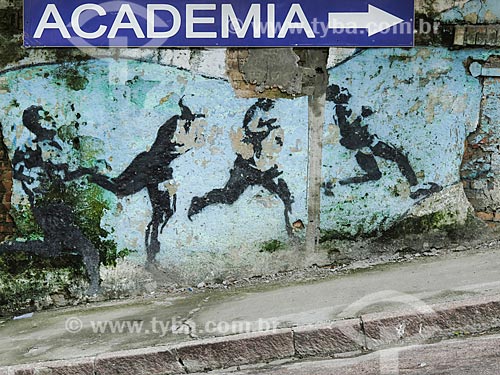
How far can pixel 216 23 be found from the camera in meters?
6.95

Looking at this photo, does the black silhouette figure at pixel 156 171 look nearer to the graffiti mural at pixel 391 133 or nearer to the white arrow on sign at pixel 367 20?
the graffiti mural at pixel 391 133

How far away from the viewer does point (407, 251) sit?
743 cm

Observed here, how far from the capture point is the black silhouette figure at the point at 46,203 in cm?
703

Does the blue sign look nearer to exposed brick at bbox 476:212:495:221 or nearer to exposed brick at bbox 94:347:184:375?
exposed brick at bbox 476:212:495:221

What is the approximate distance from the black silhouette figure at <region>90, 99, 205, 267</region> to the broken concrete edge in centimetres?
153

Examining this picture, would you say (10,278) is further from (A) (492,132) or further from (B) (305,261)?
(A) (492,132)

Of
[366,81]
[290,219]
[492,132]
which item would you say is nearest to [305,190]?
[290,219]

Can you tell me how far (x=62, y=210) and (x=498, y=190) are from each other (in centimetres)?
367

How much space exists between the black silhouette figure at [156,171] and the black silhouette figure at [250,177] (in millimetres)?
274

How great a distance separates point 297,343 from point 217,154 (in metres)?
1.85

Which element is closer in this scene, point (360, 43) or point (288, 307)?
point (288, 307)

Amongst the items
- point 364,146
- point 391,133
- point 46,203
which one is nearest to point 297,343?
point 364,146

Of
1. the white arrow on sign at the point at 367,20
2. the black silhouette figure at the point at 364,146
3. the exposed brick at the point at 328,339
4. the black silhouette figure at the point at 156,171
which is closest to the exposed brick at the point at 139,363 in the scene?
the exposed brick at the point at 328,339

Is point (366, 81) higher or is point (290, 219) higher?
point (366, 81)
